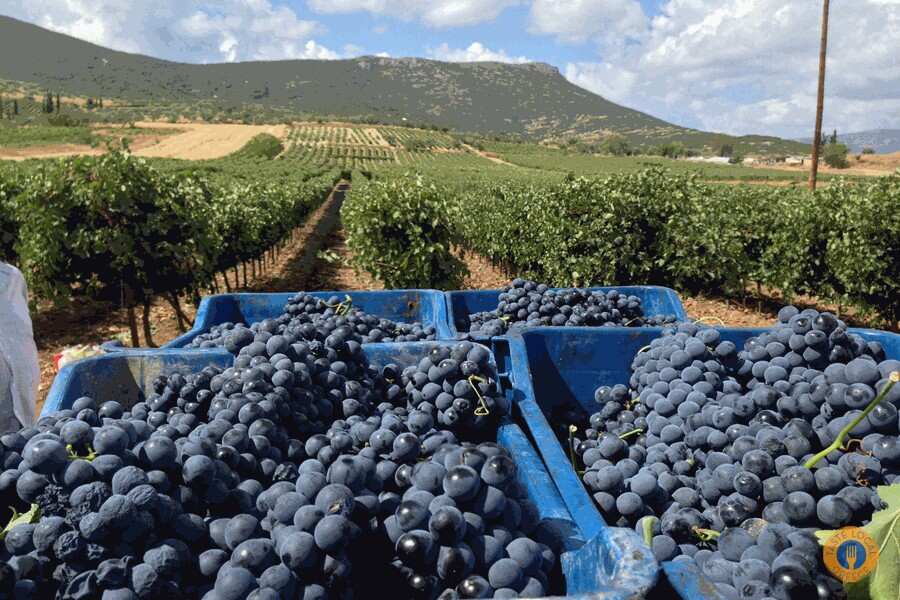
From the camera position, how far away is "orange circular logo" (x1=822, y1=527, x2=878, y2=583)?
1238 millimetres

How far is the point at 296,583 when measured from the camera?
1185 mm

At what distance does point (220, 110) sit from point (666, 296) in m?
170

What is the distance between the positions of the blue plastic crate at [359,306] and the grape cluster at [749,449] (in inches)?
66.5

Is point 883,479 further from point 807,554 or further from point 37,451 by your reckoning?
point 37,451

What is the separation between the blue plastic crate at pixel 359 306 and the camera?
4.08 metres

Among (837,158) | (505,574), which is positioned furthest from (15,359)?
(837,158)

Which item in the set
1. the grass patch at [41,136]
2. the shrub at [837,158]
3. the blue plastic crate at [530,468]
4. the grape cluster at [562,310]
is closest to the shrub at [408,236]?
the grape cluster at [562,310]

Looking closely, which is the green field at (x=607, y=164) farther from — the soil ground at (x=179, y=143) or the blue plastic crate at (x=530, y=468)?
the blue plastic crate at (x=530, y=468)

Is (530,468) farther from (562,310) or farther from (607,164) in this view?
(607,164)

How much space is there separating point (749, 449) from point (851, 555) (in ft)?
2.26

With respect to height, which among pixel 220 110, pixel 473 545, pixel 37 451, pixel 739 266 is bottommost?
pixel 739 266

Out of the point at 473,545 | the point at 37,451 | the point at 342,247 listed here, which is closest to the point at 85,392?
the point at 37,451

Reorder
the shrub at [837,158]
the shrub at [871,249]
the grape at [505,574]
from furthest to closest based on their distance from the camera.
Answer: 1. the shrub at [837,158]
2. the shrub at [871,249]
3. the grape at [505,574]

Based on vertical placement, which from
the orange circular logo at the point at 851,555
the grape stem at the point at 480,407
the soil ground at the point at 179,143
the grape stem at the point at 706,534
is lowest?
the grape stem at the point at 706,534
